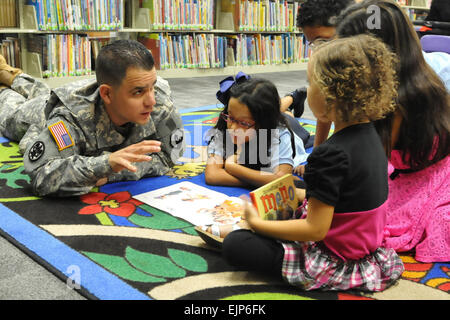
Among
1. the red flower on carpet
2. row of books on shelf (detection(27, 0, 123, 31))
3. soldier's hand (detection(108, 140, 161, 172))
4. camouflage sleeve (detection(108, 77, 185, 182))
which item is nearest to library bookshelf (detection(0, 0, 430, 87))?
row of books on shelf (detection(27, 0, 123, 31))

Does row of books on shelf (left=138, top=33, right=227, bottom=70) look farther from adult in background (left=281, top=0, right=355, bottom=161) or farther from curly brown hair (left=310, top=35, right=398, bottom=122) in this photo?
curly brown hair (left=310, top=35, right=398, bottom=122)

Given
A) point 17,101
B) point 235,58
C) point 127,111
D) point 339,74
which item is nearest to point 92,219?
point 127,111

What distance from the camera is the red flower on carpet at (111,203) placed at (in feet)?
4.81

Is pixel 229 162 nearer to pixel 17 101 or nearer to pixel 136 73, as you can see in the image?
pixel 136 73

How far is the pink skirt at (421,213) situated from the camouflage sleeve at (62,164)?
90cm

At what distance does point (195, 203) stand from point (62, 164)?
1.50 ft

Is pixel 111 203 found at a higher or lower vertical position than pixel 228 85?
lower

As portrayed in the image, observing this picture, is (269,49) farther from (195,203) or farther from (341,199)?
(341,199)

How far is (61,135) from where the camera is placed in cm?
156

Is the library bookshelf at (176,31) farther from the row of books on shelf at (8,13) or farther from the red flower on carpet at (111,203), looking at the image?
the red flower on carpet at (111,203)

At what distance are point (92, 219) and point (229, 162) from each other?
58 cm

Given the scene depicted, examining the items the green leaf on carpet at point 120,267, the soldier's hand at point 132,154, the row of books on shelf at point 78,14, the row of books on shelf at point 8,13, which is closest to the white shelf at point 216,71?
the row of books on shelf at point 78,14

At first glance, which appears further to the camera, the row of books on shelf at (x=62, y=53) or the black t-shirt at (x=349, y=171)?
the row of books on shelf at (x=62, y=53)

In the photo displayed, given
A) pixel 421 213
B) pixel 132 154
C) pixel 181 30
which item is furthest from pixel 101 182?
pixel 181 30
